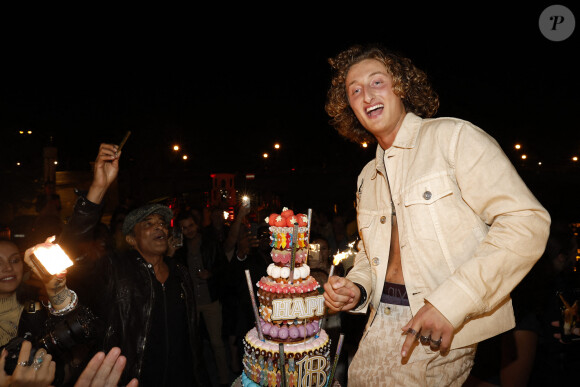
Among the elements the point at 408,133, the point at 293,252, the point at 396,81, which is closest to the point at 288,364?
the point at 293,252

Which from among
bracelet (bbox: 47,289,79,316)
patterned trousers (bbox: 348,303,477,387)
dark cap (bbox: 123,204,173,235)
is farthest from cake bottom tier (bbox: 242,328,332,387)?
dark cap (bbox: 123,204,173,235)

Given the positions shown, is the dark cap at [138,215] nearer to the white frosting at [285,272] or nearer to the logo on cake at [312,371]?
the white frosting at [285,272]

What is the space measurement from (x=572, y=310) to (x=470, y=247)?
390 cm

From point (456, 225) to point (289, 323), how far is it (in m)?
2.11

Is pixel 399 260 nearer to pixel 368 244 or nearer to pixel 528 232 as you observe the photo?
pixel 368 244

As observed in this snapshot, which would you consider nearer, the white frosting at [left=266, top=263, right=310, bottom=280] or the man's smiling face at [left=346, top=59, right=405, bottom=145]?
the man's smiling face at [left=346, top=59, right=405, bottom=145]

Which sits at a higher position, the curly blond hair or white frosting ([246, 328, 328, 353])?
the curly blond hair

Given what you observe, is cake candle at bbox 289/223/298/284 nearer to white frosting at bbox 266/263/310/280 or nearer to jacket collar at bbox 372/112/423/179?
white frosting at bbox 266/263/310/280

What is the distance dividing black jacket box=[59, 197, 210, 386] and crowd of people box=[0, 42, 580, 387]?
1 cm

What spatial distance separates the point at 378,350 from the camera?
2156mm

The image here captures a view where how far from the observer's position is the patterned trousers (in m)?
1.91

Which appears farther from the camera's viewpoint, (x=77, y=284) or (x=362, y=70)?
(x=77, y=284)

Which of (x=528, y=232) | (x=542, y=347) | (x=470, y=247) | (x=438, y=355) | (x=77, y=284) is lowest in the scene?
(x=542, y=347)

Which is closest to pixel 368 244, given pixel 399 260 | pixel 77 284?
pixel 399 260
